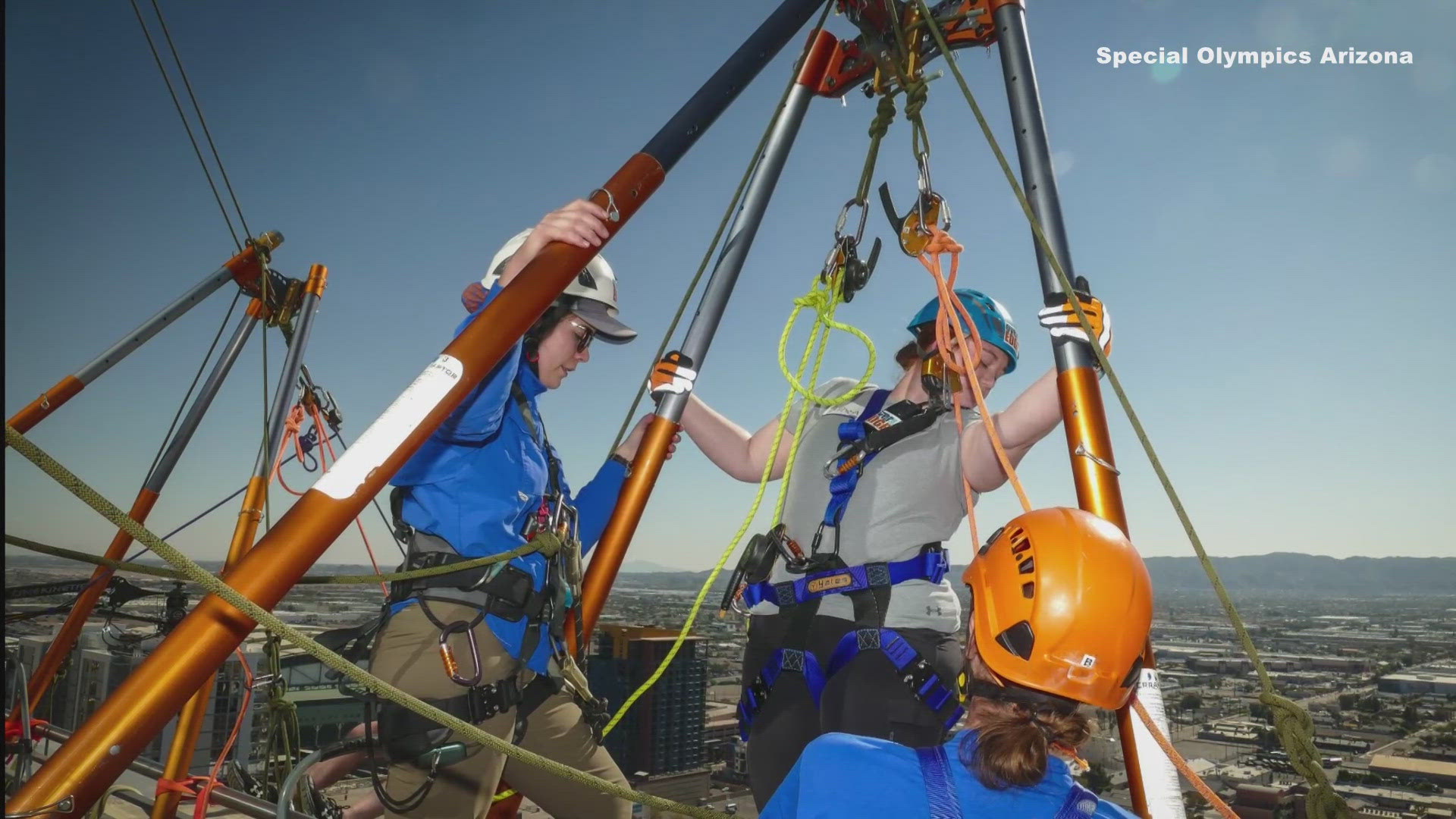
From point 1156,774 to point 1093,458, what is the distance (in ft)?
3.18

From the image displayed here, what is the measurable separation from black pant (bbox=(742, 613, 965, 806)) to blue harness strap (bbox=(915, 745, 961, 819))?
1.04 metres

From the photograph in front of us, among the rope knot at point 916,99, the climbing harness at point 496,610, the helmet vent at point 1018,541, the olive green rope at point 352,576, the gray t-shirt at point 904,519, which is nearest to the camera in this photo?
the olive green rope at point 352,576

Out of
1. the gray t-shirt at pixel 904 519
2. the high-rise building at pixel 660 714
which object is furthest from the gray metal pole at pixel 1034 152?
the high-rise building at pixel 660 714

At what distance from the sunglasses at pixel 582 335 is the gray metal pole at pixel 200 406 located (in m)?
6.40

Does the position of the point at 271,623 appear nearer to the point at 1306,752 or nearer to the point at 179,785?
the point at 1306,752

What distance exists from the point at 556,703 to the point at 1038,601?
6.45 ft

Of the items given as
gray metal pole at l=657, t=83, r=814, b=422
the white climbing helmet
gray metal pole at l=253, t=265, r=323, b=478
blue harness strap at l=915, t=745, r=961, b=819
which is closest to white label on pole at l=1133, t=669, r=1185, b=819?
blue harness strap at l=915, t=745, r=961, b=819

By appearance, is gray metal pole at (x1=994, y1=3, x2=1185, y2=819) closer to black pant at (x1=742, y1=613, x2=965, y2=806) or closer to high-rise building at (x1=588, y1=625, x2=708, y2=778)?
black pant at (x1=742, y1=613, x2=965, y2=806)

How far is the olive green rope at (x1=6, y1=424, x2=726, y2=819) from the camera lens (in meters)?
1.49

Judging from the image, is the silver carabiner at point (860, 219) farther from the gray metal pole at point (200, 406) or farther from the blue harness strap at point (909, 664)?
the gray metal pole at point (200, 406)

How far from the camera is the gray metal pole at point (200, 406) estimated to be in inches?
299

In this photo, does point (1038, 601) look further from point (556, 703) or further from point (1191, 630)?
point (1191, 630)

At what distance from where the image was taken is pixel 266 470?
259 inches

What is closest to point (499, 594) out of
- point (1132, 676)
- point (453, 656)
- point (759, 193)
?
point (453, 656)
